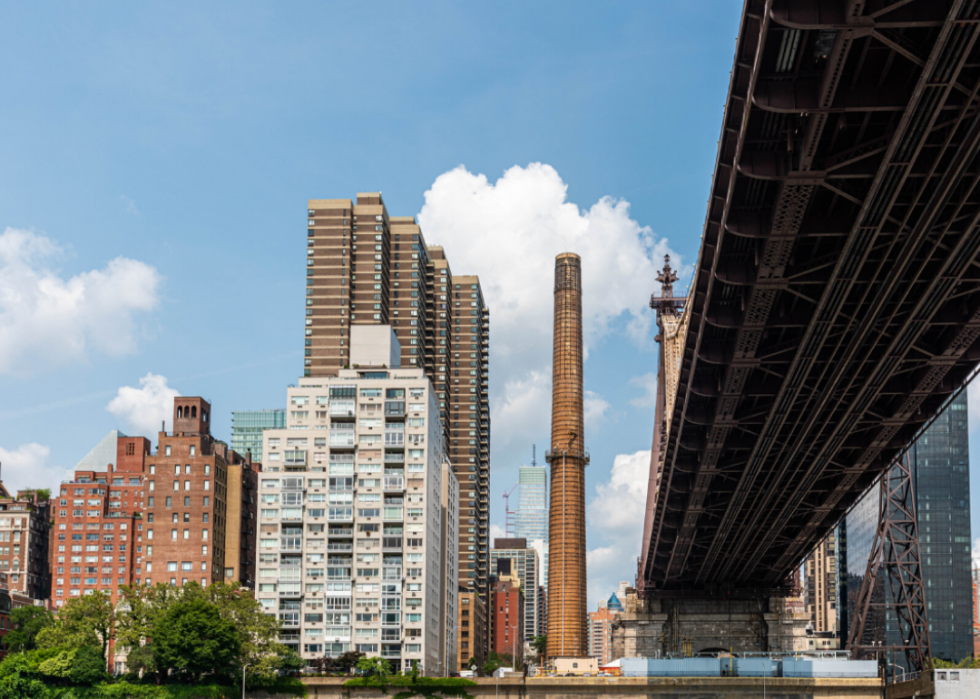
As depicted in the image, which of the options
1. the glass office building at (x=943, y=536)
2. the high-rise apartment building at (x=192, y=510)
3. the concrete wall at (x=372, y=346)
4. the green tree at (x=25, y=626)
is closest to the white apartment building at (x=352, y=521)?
the concrete wall at (x=372, y=346)

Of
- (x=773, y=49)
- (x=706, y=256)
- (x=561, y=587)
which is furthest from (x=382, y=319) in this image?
(x=773, y=49)

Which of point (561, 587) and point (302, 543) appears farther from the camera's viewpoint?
point (561, 587)

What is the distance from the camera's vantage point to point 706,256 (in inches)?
1757

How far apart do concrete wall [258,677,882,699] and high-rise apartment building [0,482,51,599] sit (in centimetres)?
8207

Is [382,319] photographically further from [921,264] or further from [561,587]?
[921,264]

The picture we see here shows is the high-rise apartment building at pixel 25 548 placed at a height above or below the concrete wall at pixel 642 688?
above

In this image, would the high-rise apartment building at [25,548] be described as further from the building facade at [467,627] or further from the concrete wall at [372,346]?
the concrete wall at [372,346]

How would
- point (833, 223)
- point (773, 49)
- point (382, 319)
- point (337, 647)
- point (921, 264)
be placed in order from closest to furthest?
point (773, 49)
point (833, 223)
point (921, 264)
point (337, 647)
point (382, 319)

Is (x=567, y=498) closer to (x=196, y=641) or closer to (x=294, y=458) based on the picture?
(x=294, y=458)

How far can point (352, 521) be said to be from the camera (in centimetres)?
11412

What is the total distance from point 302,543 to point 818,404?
211 feet

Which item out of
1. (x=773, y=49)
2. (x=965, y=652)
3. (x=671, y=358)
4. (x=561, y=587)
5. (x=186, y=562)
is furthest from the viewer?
(x=965, y=652)

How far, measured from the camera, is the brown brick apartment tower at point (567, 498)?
157m

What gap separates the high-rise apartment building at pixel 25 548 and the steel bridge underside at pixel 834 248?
120646 millimetres
